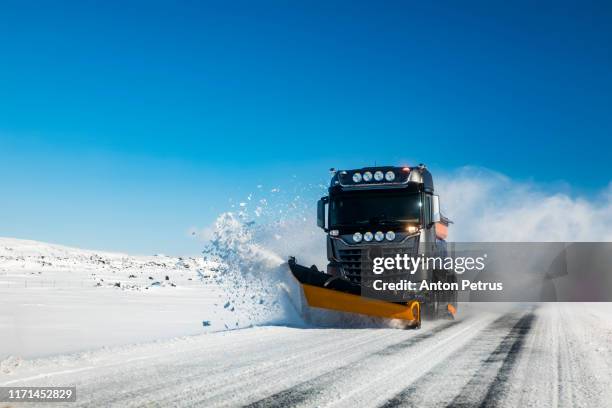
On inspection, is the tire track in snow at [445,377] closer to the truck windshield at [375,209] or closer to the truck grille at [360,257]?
the truck grille at [360,257]

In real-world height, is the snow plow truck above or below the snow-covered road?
above

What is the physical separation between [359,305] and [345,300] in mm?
308

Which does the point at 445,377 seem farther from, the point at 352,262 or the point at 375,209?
the point at 375,209

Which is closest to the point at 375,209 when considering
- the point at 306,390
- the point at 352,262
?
the point at 352,262

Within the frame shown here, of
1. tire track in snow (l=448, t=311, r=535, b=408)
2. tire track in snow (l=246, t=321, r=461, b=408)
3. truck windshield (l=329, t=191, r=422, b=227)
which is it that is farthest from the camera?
truck windshield (l=329, t=191, r=422, b=227)

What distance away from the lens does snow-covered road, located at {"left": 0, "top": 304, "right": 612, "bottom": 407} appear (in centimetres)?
491

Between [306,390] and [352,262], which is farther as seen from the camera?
[352,262]

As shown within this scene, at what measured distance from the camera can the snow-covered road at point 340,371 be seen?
4.91 m

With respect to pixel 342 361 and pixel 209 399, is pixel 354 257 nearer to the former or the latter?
pixel 342 361

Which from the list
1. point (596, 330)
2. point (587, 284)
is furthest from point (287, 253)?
point (587, 284)

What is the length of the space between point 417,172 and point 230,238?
585cm

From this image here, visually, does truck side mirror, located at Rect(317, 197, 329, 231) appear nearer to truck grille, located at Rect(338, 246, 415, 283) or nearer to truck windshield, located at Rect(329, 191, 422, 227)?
truck windshield, located at Rect(329, 191, 422, 227)

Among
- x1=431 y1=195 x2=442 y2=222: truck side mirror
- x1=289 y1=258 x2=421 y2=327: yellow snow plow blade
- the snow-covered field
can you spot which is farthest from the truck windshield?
the snow-covered field

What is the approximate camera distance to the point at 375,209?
12297 mm
